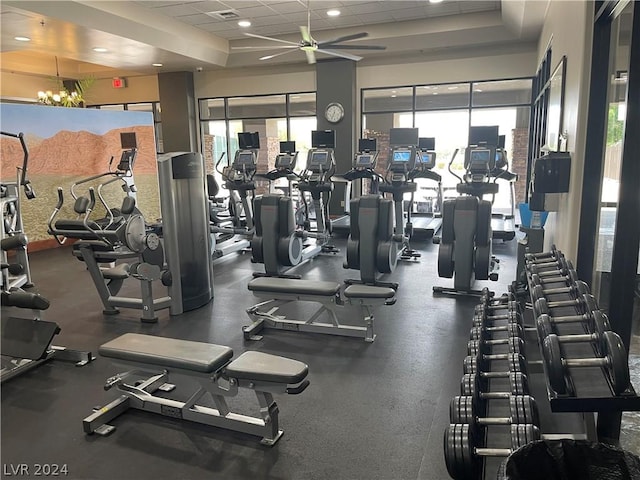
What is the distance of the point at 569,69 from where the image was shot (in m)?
3.96

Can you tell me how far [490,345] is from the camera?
283cm

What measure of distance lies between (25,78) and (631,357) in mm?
13455

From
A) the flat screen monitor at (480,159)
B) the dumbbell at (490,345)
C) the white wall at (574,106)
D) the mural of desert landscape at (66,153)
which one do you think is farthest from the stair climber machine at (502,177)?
the mural of desert landscape at (66,153)

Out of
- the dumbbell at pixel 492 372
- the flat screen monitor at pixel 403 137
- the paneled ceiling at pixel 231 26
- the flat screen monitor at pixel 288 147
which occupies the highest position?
the paneled ceiling at pixel 231 26

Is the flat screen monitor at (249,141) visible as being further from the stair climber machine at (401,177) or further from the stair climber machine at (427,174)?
the stair climber machine at (427,174)

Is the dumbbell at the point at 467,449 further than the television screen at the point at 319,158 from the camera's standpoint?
No

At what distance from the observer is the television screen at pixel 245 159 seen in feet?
25.3

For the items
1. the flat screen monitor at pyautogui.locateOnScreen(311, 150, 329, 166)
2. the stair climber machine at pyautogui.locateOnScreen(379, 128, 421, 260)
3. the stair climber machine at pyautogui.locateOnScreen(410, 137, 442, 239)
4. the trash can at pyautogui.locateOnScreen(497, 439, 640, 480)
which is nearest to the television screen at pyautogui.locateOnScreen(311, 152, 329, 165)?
the flat screen monitor at pyautogui.locateOnScreen(311, 150, 329, 166)

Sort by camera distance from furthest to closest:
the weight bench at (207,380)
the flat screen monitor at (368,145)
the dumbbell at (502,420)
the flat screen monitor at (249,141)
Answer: the flat screen monitor at (249,141)
the flat screen monitor at (368,145)
the weight bench at (207,380)
the dumbbell at (502,420)

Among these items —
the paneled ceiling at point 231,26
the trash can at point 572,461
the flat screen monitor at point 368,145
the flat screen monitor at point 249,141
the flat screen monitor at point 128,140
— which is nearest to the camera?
the trash can at point 572,461

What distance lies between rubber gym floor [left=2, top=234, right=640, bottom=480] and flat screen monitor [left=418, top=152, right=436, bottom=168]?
13.4ft

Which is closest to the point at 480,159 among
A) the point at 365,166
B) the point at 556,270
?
the point at 365,166

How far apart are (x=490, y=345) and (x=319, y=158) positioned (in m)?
4.92

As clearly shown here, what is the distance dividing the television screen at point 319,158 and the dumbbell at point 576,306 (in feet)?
Answer: 16.8
